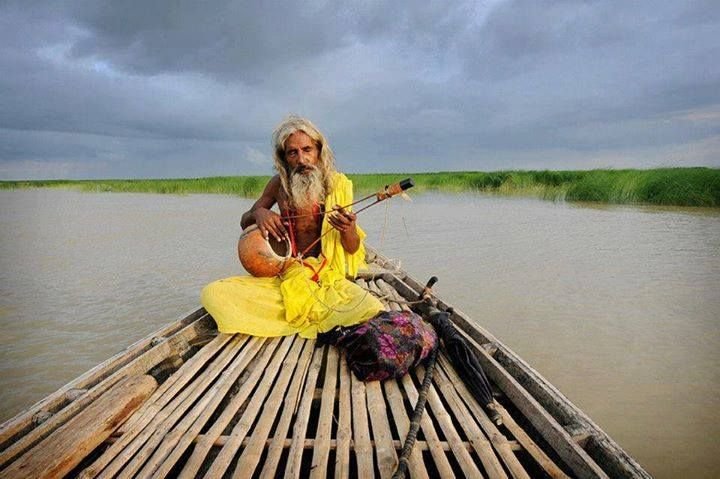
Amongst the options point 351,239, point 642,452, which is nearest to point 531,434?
point 642,452

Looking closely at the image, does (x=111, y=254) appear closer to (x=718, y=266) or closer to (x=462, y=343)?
(x=462, y=343)

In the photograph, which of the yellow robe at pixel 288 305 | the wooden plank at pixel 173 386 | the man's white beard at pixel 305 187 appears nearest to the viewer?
the wooden plank at pixel 173 386

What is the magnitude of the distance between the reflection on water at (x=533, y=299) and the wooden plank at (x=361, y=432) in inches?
40.5

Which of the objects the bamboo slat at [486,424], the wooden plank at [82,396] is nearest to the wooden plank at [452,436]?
the bamboo slat at [486,424]

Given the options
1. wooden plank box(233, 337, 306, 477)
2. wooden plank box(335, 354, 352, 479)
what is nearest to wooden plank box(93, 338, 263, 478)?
wooden plank box(233, 337, 306, 477)

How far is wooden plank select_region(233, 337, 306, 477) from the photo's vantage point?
5.09ft

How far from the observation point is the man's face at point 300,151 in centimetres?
334

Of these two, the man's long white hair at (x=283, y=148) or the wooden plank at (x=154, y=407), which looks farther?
the man's long white hair at (x=283, y=148)

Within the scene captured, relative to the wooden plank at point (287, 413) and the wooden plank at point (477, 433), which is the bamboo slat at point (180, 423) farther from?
the wooden plank at point (477, 433)

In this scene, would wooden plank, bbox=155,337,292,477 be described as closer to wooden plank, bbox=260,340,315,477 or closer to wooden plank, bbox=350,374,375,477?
wooden plank, bbox=260,340,315,477

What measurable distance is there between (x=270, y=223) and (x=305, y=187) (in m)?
0.38

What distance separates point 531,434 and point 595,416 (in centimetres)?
111

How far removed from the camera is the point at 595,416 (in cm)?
267

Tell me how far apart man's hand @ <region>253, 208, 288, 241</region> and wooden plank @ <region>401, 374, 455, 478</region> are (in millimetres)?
1590
